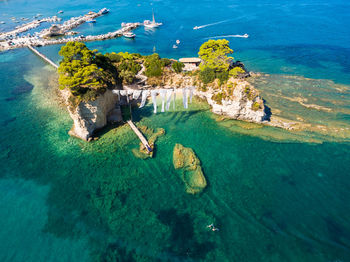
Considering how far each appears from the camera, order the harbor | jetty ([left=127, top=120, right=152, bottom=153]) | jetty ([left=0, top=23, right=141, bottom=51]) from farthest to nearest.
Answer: the harbor, jetty ([left=0, top=23, right=141, bottom=51]), jetty ([left=127, top=120, right=152, bottom=153])

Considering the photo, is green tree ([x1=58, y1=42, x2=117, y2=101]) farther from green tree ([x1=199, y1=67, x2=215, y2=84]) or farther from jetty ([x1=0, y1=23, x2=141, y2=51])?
jetty ([x1=0, y1=23, x2=141, y2=51])

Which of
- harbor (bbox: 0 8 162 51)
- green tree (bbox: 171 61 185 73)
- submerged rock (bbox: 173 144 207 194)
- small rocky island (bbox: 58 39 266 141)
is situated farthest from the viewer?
harbor (bbox: 0 8 162 51)

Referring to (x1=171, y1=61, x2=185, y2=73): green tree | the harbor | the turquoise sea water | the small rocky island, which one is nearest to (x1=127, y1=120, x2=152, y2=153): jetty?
the turquoise sea water

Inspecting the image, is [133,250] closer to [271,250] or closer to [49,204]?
[49,204]

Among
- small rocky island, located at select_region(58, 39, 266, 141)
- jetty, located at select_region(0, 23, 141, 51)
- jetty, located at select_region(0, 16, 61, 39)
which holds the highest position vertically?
jetty, located at select_region(0, 16, 61, 39)

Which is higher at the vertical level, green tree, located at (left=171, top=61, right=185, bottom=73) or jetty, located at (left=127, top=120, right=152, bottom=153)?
green tree, located at (left=171, top=61, right=185, bottom=73)

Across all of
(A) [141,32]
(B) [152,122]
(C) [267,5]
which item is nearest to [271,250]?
(B) [152,122]
